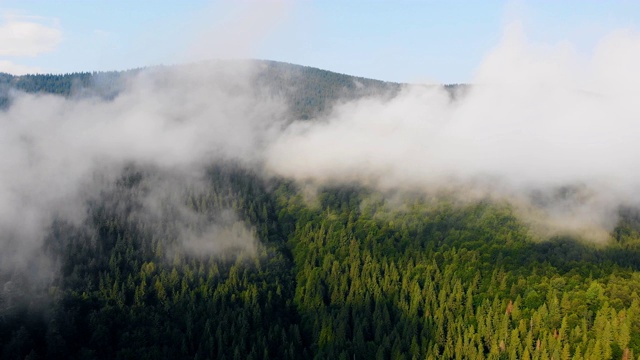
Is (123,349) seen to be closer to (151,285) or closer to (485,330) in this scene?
(151,285)

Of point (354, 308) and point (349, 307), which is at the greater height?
point (354, 308)

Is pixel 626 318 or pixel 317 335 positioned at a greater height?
pixel 626 318

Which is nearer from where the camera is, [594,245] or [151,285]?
[151,285]

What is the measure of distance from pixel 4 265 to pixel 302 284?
11211cm

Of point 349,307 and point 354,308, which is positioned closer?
point 354,308

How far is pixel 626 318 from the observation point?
130m

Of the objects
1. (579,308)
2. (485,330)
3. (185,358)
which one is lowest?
(185,358)

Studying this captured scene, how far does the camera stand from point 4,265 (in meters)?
190

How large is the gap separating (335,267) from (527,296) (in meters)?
69.2

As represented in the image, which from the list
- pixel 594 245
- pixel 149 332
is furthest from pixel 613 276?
pixel 149 332

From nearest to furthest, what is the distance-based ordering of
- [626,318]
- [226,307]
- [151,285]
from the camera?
[626,318], [226,307], [151,285]

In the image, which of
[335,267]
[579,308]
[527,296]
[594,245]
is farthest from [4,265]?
[594,245]

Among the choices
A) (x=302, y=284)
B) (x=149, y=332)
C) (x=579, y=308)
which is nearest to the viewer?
(x=579, y=308)

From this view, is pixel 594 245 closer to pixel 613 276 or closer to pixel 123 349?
pixel 613 276
